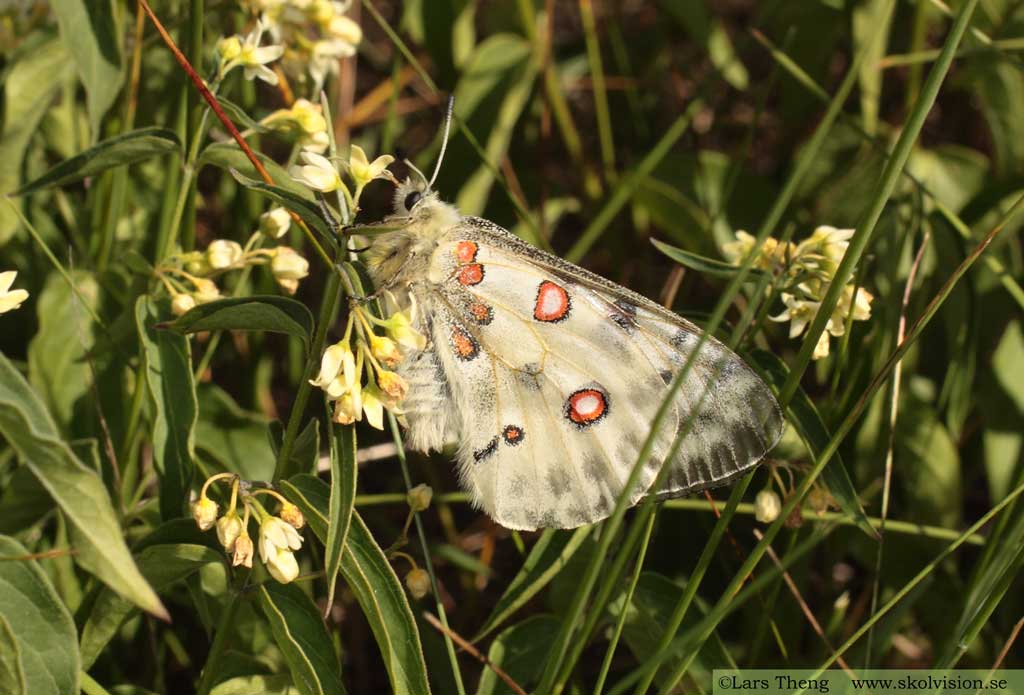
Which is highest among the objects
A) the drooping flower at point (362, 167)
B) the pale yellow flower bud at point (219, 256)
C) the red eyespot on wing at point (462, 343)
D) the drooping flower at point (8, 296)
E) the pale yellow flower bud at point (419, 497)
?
the drooping flower at point (362, 167)

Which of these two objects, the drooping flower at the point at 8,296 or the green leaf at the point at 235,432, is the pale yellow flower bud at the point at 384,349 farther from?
the green leaf at the point at 235,432

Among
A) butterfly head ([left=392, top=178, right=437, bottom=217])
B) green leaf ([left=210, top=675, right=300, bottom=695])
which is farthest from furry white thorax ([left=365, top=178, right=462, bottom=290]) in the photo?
green leaf ([left=210, top=675, right=300, bottom=695])

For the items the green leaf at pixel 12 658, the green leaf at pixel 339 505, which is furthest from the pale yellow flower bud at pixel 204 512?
the green leaf at pixel 12 658

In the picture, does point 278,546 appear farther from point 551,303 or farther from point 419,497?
point 551,303

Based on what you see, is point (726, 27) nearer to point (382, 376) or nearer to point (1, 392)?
point (382, 376)

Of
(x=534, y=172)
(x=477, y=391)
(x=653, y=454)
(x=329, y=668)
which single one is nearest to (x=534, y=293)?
(x=477, y=391)
